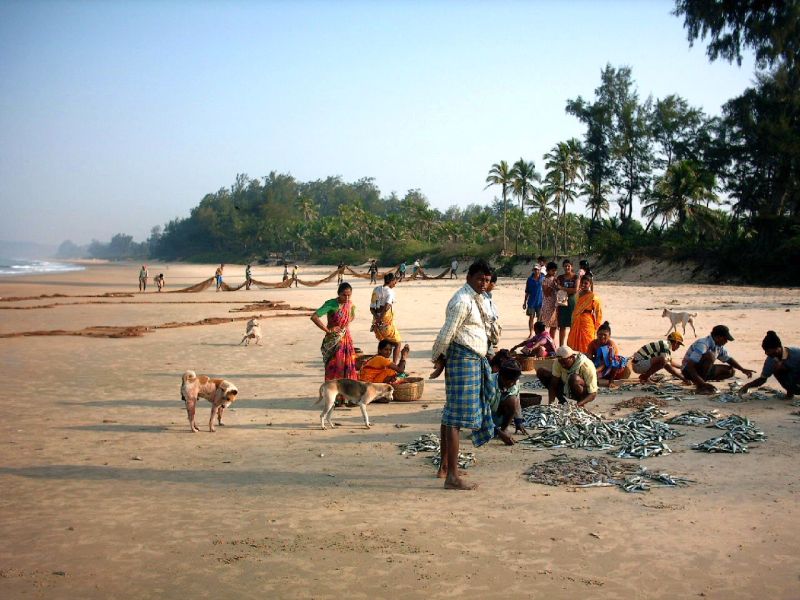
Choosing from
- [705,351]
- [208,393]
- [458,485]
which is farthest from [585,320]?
[208,393]

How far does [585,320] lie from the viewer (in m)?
10.8

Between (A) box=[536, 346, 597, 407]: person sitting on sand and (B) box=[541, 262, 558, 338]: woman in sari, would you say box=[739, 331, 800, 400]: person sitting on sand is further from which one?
(B) box=[541, 262, 558, 338]: woman in sari

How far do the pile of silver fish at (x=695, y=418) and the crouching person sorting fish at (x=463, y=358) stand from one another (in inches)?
126

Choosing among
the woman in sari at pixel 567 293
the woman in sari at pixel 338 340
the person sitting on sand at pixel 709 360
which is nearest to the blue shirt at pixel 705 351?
the person sitting on sand at pixel 709 360

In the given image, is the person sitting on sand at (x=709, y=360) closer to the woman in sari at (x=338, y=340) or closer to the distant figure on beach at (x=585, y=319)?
the distant figure on beach at (x=585, y=319)

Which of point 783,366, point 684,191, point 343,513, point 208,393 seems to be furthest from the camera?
point 684,191

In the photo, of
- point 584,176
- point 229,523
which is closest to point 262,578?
point 229,523

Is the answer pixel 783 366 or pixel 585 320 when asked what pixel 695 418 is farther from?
pixel 585 320

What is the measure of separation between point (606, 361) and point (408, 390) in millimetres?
3011

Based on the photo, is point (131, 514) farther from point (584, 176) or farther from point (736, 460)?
point (584, 176)

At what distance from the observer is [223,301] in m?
31.2

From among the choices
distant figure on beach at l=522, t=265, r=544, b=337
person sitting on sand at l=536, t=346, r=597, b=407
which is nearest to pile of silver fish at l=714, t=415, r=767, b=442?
person sitting on sand at l=536, t=346, r=597, b=407

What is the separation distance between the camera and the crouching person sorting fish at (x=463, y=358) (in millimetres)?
5848

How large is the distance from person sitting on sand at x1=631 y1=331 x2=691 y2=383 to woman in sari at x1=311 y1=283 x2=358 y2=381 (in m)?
4.40
